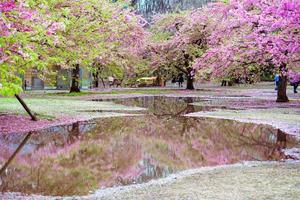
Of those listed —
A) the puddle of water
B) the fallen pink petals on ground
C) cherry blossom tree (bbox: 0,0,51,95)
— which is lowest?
the puddle of water

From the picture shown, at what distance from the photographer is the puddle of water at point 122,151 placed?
8.70 m

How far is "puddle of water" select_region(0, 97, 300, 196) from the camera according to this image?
870 centimetres

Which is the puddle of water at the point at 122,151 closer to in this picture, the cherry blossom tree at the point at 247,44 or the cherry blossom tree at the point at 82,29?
the cherry blossom tree at the point at 82,29

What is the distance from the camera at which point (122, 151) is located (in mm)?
11625

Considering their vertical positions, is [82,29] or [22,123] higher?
[82,29]

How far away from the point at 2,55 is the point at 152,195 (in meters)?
3.33

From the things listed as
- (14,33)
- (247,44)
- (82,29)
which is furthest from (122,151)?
(247,44)

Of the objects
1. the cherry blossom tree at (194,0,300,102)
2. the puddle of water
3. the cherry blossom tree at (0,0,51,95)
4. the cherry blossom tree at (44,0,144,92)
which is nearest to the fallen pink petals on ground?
the puddle of water

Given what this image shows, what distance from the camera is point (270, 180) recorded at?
824 cm

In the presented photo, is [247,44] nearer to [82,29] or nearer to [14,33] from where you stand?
[82,29]

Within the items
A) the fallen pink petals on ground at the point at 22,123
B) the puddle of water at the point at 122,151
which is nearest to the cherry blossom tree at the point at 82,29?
the fallen pink petals on ground at the point at 22,123

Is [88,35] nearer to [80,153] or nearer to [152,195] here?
[80,153]

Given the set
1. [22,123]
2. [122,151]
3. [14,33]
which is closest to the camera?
[14,33]

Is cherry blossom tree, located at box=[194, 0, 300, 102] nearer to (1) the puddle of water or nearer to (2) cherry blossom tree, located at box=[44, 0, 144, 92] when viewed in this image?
(1) the puddle of water
